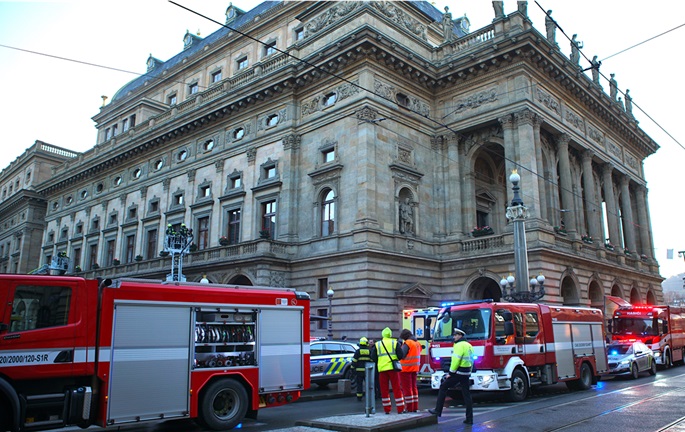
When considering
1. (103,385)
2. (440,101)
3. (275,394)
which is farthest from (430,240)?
(103,385)

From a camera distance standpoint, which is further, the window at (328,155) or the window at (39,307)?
the window at (328,155)

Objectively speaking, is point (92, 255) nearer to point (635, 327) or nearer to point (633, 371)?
point (635, 327)

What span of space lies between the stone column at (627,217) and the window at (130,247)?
37.5 metres

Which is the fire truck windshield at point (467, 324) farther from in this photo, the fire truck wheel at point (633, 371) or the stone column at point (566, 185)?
the stone column at point (566, 185)

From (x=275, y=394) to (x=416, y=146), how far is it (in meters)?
21.1

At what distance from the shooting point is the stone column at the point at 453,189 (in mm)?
30734

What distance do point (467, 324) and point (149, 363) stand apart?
904 centimetres

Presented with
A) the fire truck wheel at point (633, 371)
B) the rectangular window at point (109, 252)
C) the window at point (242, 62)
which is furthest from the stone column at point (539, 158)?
the rectangular window at point (109, 252)

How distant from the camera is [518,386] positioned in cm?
1567

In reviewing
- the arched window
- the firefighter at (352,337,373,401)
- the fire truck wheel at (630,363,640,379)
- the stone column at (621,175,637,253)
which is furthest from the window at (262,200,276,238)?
the stone column at (621,175,637,253)

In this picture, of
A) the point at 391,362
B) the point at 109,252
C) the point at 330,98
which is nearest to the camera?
the point at 391,362

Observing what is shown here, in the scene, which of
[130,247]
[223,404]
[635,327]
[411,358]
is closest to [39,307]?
[223,404]

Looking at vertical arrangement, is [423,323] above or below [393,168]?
below

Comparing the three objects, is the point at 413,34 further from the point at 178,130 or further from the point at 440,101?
the point at 178,130
